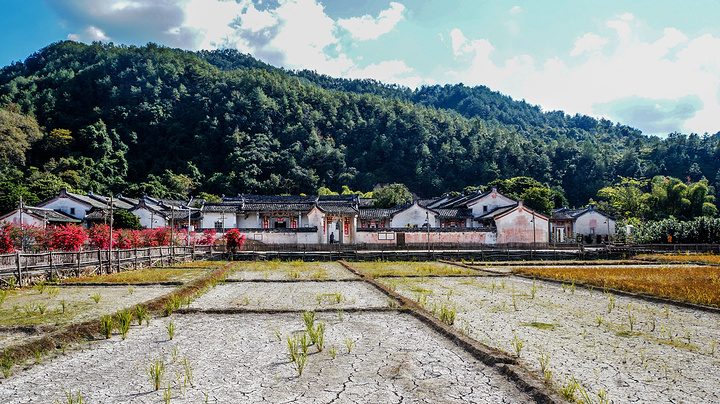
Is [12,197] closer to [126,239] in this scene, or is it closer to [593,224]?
[126,239]

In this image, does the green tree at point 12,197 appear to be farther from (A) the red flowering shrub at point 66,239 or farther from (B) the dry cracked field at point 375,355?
(B) the dry cracked field at point 375,355

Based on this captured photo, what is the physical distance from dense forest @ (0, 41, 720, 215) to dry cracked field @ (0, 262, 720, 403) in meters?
67.7

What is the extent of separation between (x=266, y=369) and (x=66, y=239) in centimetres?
1618

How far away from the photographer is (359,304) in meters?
10.5

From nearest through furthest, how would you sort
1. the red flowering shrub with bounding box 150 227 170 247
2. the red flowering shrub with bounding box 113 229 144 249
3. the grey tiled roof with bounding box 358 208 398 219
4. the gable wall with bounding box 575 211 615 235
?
the red flowering shrub with bounding box 113 229 144 249 → the red flowering shrub with bounding box 150 227 170 247 → the grey tiled roof with bounding box 358 208 398 219 → the gable wall with bounding box 575 211 615 235

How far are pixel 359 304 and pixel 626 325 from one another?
5719mm

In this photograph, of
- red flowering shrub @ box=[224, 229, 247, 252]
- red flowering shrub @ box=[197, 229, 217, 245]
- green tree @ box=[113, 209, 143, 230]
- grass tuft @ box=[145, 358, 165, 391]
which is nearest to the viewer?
grass tuft @ box=[145, 358, 165, 391]

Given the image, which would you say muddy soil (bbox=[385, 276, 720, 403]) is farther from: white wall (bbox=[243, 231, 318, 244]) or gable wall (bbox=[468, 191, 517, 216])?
gable wall (bbox=[468, 191, 517, 216])

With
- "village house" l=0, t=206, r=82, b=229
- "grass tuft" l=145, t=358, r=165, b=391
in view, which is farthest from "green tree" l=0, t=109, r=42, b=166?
"grass tuft" l=145, t=358, r=165, b=391

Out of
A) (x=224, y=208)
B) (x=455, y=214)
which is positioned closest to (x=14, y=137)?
(x=224, y=208)

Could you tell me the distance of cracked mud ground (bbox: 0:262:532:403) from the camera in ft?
14.8

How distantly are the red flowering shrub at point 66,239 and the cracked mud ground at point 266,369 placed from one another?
12.0 metres

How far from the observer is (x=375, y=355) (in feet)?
19.7

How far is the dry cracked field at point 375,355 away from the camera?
457 centimetres
